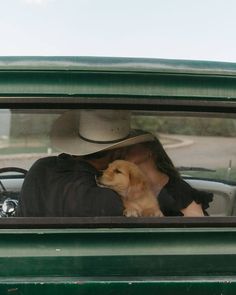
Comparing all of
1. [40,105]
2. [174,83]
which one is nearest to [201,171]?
[174,83]

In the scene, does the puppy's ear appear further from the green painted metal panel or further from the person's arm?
the green painted metal panel

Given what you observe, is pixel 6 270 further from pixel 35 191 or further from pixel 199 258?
pixel 199 258

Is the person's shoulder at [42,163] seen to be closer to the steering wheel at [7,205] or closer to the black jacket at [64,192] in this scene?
the black jacket at [64,192]

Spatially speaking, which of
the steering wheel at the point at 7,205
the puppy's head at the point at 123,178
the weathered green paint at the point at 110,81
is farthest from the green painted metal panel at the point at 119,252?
the steering wheel at the point at 7,205

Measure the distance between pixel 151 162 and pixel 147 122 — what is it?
0.25 m

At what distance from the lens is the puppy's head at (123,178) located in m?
2.37

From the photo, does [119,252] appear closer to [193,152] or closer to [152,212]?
[152,212]

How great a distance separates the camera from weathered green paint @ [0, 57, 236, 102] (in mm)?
2107

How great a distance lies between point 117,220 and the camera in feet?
6.78

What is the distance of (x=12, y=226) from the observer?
6.68ft

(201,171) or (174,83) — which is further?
(201,171)

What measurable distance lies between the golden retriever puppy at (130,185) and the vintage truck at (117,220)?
199 mm

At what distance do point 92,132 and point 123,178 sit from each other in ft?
0.68

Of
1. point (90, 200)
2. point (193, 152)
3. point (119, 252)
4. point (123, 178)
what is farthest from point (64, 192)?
point (193, 152)
